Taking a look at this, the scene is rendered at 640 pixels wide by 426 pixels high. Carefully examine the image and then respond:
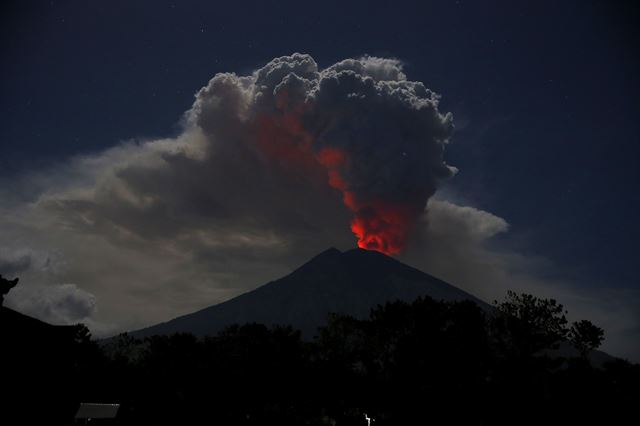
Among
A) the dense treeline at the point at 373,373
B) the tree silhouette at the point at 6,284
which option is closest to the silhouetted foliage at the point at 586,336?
the dense treeline at the point at 373,373

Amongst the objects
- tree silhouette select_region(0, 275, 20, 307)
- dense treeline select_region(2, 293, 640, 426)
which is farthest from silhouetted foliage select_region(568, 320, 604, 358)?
tree silhouette select_region(0, 275, 20, 307)

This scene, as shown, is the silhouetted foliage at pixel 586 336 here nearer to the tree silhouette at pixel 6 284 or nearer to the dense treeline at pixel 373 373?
the dense treeline at pixel 373 373

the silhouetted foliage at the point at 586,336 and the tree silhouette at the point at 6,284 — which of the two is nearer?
the tree silhouette at the point at 6,284

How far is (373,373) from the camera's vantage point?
63.3 meters

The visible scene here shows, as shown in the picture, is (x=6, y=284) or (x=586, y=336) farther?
(x=586, y=336)

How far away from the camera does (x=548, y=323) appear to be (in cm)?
6512

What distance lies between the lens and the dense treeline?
175 ft

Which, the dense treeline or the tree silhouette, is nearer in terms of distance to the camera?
the tree silhouette

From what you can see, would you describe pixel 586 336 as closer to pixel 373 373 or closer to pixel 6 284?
pixel 373 373

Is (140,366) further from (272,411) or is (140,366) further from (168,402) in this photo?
(272,411)

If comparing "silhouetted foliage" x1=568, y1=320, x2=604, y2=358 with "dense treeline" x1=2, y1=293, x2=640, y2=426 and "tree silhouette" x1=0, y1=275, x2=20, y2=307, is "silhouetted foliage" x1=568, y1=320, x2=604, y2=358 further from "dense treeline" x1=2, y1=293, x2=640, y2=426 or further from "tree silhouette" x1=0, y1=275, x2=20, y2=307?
"tree silhouette" x1=0, y1=275, x2=20, y2=307

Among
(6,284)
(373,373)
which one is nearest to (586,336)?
(373,373)

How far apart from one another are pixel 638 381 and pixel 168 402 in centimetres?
5098

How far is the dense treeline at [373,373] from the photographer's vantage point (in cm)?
5325
